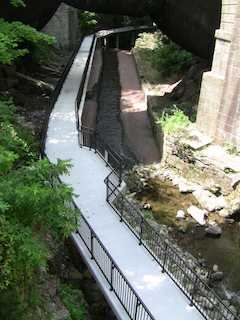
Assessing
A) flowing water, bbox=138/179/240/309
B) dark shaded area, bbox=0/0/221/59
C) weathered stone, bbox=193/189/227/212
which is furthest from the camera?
dark shaded area, bbox=0/0/221/59

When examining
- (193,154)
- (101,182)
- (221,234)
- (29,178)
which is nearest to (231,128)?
(193,154)

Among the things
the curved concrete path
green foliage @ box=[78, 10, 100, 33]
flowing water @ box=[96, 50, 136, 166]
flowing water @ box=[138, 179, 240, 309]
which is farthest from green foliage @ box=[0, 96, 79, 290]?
green foliage @ box=[78, 10, 100, 33]

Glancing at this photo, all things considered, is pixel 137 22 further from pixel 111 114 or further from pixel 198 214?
pixel 198 214

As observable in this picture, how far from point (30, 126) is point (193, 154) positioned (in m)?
7.99

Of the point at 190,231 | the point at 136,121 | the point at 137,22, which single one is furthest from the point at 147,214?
the point at 137,22

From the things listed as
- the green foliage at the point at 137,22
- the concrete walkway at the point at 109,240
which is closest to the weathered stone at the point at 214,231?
the concrete walkway at the point at 109,240

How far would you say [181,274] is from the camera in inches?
338

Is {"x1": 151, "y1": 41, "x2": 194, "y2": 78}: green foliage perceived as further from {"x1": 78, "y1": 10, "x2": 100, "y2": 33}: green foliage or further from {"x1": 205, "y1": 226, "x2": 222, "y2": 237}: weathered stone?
{"x1": 78, "y1": 10, "x2": 100, "y2": 33}: green foliage

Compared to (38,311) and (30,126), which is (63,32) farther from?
(38,311)

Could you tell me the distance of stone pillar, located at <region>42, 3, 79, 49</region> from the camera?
99.4 ft

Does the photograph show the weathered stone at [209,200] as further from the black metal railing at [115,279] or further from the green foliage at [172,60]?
the green foliage at [172,60]

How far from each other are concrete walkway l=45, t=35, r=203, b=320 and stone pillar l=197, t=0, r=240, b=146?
577 centimetres

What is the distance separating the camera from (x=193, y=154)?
575 inches

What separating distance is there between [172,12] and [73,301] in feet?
53.8
